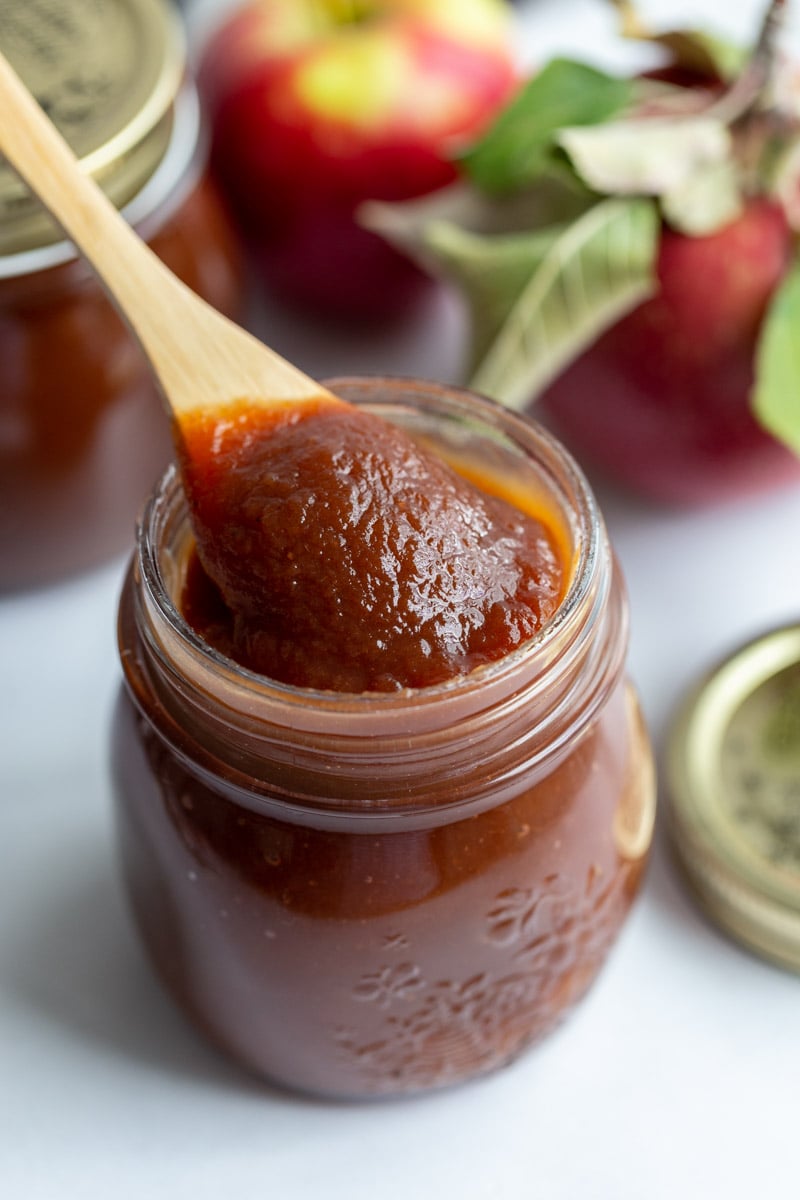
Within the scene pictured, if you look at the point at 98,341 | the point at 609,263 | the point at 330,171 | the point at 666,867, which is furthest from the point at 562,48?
the point at 666,867

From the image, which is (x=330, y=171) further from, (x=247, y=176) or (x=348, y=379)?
(x=348, y=379)

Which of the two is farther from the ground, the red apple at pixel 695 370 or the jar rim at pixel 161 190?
the jar rim at pixel 161 190

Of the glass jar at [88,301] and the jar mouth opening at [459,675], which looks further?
the glass jar at [88,301]

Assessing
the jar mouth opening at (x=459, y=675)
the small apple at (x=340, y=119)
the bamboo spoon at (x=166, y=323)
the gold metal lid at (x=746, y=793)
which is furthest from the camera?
the small apple at (x=340, y=119)

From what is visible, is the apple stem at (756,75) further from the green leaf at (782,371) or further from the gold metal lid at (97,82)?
the gold metal lid at (97,82)

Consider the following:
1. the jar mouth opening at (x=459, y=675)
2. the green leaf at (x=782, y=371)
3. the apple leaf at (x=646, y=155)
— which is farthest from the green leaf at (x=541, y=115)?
the jar mouth opening at (x=459, y=675)

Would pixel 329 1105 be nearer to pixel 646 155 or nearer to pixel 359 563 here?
pixel 359 563

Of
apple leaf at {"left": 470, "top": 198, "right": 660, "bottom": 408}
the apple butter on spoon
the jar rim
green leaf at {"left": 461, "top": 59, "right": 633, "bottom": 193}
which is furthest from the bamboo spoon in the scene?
green leaf at {"left": 461, "top": 59, "right": 633, "bottom": 193}
